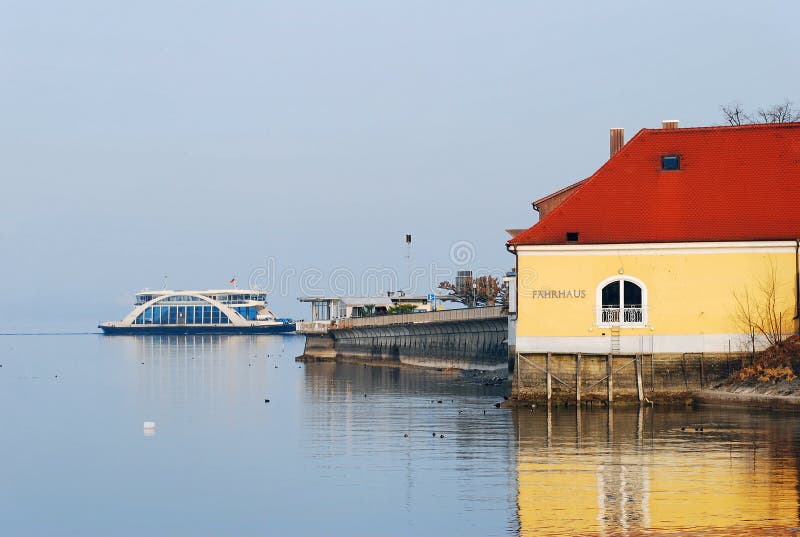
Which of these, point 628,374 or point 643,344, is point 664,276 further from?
point 628,374

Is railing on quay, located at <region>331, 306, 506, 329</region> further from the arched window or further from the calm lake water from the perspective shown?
the arched window

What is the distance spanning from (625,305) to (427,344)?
36.5 meters

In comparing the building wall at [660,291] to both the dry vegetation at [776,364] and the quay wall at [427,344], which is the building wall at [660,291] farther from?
the quay wall at [427,344]

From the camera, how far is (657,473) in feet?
74.5

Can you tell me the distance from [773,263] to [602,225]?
492 centimetres

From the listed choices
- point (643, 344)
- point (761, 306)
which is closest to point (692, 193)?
point (761, 306)

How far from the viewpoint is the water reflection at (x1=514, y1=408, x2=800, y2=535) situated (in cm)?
1817

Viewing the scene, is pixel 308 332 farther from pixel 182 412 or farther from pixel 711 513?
pixel 711 513

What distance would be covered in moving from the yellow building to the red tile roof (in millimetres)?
49

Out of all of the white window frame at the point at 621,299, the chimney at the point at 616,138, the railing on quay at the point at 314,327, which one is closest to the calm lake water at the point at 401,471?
the white window frame at the point at 621,299

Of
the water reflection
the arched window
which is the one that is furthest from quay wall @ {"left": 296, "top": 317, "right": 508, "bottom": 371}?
the water reflection

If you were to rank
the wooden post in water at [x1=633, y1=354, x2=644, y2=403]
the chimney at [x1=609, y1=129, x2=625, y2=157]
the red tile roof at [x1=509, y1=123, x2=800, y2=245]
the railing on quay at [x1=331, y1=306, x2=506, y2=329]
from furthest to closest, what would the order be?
the railing on quay at [x1=331, y1=306, x2=506, y2=329] → the chimney at [x1=609, y1=129, x2=625, y2=157] → the red tile roof at [x1=509, y1=123, x2=800, y2=245] → the wooden post in water at [x1=633, y1=354, x2=644, y2=403]

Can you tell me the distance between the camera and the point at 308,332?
93875 mm

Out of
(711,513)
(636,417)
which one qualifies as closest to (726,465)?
(711,513)
